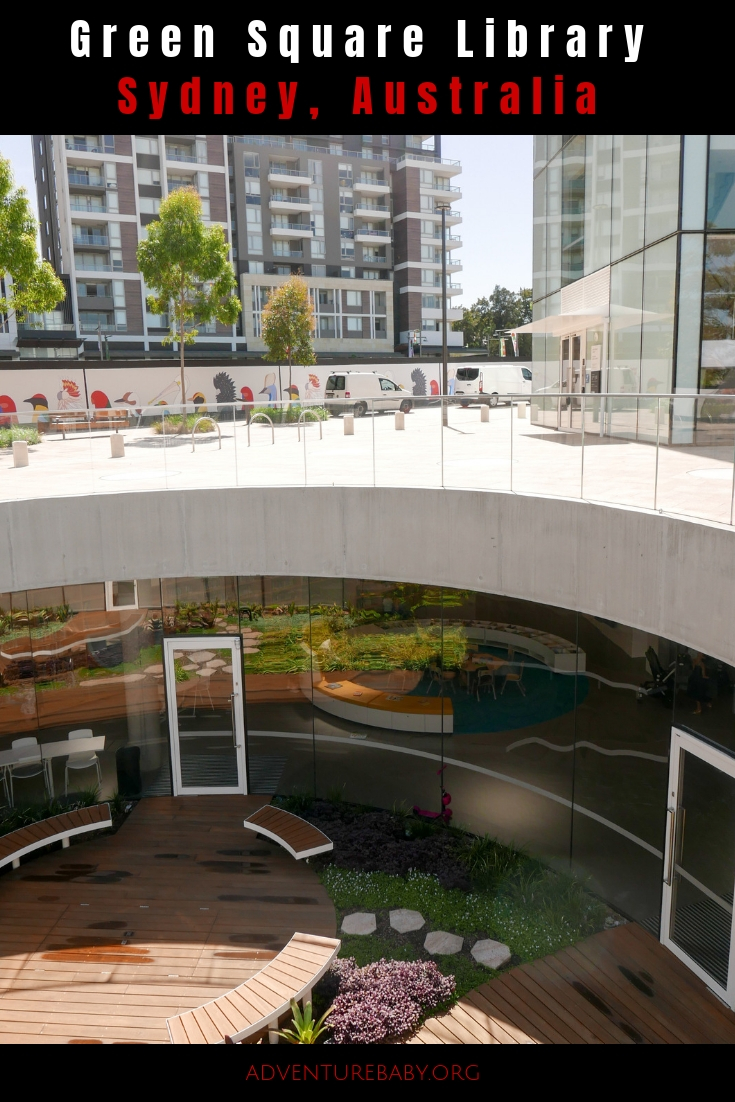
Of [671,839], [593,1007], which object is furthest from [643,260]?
[593,1007]

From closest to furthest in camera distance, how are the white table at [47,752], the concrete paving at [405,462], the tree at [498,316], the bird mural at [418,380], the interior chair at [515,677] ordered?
the concrete paving at [405,462], the interior chair at [515,677], the white table at [47,752], the bird mural at [418,380], the tree at [498,316]

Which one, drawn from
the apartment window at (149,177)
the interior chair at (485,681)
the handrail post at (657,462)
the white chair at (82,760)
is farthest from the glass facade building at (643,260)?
the apartment window at (149,177)

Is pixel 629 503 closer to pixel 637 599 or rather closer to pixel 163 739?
pixel 637 599

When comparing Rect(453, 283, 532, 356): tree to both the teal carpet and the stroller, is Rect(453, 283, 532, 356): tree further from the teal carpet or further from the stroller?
the stroller

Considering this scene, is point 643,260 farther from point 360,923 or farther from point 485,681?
point 360,923

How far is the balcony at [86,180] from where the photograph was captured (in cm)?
5266

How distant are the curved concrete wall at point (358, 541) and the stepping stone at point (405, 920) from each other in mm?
3978

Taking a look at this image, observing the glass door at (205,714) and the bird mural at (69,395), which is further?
the bird mural at (69,395)

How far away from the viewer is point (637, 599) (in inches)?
328

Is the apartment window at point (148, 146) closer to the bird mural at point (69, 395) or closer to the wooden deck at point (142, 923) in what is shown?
the bird mural at point (69, 395)

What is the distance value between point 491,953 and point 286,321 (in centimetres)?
2795

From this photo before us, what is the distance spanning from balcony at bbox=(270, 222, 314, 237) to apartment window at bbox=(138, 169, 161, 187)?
8397 millimetres

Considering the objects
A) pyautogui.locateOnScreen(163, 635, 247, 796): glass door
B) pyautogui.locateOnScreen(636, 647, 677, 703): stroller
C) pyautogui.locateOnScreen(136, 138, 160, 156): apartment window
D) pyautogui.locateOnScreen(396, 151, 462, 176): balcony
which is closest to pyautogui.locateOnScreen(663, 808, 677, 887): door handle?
pyautogui.locateOnScreen(636, 647, 677, 703): stroller
